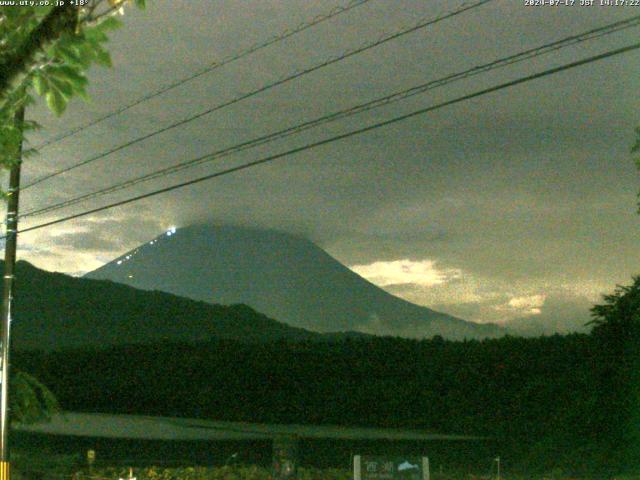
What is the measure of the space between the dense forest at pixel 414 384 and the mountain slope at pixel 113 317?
143ft

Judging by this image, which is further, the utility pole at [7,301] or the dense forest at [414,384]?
the dense forest at [414,384]

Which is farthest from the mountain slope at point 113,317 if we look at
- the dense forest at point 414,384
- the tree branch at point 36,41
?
the tree branch at point 36,41

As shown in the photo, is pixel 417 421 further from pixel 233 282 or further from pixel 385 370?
pixel 233 282

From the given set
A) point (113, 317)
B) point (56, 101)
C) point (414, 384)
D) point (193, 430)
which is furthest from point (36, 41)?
point (113, 317)

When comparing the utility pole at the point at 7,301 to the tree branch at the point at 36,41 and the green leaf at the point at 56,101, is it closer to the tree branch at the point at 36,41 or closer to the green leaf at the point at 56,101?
the green leaf at the point at 56,101

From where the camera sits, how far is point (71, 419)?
36000mm

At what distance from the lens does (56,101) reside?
16.2 feet

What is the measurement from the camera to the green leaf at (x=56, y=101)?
4.92 m

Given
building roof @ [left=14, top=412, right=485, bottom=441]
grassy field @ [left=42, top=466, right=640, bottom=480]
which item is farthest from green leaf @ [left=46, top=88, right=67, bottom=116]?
building roof @ [left=14, top=412, right=485, bottom=441]

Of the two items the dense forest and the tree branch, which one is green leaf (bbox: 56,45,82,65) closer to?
the tree branch

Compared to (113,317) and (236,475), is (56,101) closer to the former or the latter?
(236,475)

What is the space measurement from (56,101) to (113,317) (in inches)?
3605

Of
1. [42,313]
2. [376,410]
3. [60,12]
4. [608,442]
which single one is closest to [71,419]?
[376,410]

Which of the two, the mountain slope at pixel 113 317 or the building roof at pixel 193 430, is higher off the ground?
the mountain slope at pixel 113 317
